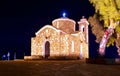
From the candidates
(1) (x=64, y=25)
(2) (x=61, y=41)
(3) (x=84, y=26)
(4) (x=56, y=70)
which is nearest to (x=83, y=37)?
(3) (x=84, y=26)

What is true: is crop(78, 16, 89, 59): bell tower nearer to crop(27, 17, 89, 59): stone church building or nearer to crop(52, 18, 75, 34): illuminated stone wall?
crop(27, 17, 89, 59): stone church building

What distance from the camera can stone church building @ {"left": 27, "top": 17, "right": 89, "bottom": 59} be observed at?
4325cm

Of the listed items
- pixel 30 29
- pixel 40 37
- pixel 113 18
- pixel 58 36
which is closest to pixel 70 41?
pixel 58 36

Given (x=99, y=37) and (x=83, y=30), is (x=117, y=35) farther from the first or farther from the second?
(x=83, y=30)

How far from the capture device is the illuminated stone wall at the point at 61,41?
142 ft

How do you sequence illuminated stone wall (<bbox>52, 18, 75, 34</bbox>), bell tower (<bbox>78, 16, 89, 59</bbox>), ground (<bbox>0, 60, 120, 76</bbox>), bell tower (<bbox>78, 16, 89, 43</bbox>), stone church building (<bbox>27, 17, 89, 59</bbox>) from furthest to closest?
bell tower (<bbox>78, 16, 89, 43</bbox>) → bell tower (<bbox>78, 16, 89, 59</bbox>) → illuminated stone wall (<bbox>52, 18, 75, 34</bbox>) → stone church building (<bbox>27, 17, 89, 59</bbox>) → ground (<bbox>0, 60, 120, 76</bbox>)

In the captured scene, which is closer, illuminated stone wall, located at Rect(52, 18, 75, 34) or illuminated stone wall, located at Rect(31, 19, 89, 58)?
illuminated stone wall, located at Rect(31, 19, 89, 58)

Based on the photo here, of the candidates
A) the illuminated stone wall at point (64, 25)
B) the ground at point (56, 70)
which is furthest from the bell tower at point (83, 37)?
the ground at point (56, 70)

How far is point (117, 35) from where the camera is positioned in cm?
3375

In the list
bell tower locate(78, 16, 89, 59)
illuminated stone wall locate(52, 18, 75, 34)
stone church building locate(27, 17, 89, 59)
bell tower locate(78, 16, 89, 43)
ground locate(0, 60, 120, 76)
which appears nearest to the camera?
ground locate(0, 60, 120, 76)

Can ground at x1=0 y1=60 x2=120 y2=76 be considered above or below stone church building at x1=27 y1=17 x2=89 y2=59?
below

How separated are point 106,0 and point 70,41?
54.5ft

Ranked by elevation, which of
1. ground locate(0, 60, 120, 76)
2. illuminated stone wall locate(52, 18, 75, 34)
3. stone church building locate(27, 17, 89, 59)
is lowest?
ground locate(0, 60, 120, 76)

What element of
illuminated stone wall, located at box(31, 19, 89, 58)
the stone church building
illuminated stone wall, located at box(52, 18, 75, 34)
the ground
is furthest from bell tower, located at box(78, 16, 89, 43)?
the ground
